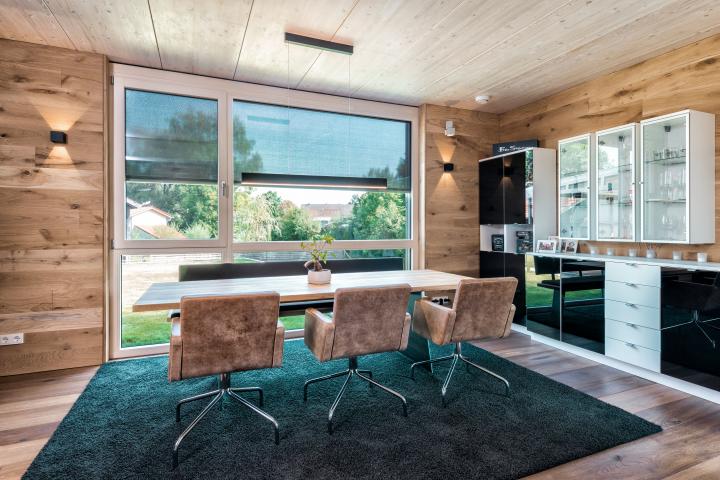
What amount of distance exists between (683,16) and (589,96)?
134 cm

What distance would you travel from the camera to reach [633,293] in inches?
128

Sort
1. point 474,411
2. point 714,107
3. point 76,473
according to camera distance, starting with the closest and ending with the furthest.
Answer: point 76,473, point 474,411, point 714,107

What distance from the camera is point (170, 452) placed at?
84.7 inches

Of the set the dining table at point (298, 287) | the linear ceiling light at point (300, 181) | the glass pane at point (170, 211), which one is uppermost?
the linear ceiling light at point (300, 181)

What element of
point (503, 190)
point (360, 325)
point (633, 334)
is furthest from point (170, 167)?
point (633, 334)

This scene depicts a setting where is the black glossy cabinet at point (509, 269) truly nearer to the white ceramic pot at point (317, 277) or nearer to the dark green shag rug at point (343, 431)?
the dark green shag rug at point (343, 431)

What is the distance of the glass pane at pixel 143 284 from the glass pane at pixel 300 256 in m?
0.48

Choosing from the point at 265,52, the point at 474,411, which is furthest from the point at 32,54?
the point at 474,411

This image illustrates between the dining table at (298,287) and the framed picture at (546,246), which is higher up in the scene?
the framed picture at (546,246)

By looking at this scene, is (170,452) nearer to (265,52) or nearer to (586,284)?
(265,52)

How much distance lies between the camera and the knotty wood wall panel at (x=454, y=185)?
500cm

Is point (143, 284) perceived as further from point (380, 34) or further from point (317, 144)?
point (380, 34)

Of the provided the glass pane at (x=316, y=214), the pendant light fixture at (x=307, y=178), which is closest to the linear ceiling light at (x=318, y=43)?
the pendant light fixture at (x=307, y=178)

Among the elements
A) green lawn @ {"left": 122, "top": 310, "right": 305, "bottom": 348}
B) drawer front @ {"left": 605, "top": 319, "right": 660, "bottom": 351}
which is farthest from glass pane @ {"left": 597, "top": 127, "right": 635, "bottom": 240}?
green lawn @ {"left": 122, "top": 310, "right": 305, "bottom": 348}
